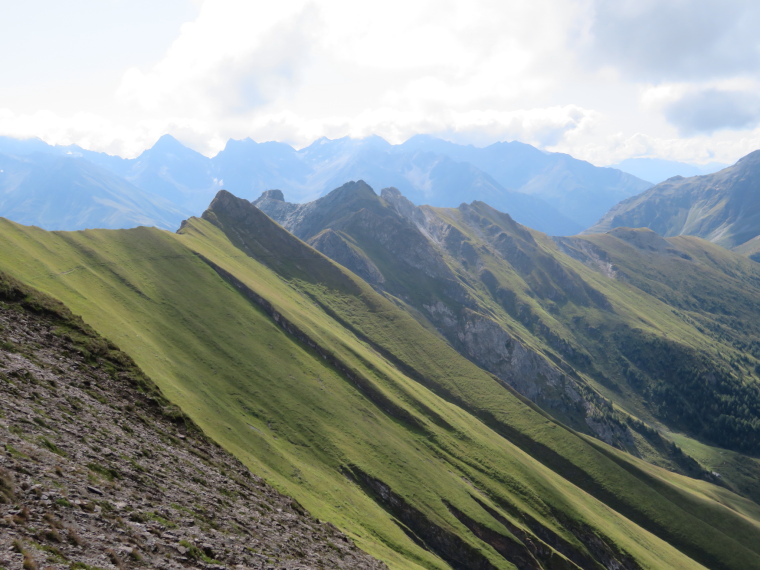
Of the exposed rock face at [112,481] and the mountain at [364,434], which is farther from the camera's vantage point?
the mountain at [364,434]

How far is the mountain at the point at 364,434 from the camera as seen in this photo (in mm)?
85375

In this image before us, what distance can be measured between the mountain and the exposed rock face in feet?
65.7

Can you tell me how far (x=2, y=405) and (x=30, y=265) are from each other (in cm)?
8193

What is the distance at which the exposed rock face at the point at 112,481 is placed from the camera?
24.4 m

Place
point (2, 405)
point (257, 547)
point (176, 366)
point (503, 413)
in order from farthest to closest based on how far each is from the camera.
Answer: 1. point (503, 413)
2. point (176, 366)
3. point (257, 547)
4. point (2, 405)

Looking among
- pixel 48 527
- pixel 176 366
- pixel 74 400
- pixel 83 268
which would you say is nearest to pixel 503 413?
pixel 176 366

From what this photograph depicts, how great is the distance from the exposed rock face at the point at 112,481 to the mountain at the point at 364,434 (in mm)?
20035

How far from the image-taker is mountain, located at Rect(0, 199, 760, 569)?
85375 millimetres

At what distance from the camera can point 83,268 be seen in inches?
4444

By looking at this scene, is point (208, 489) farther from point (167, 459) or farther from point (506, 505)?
point (506, 505)

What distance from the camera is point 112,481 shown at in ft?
107

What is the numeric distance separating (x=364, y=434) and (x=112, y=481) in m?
79.3

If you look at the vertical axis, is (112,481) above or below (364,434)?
above

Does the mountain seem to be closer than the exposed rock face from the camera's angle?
No
